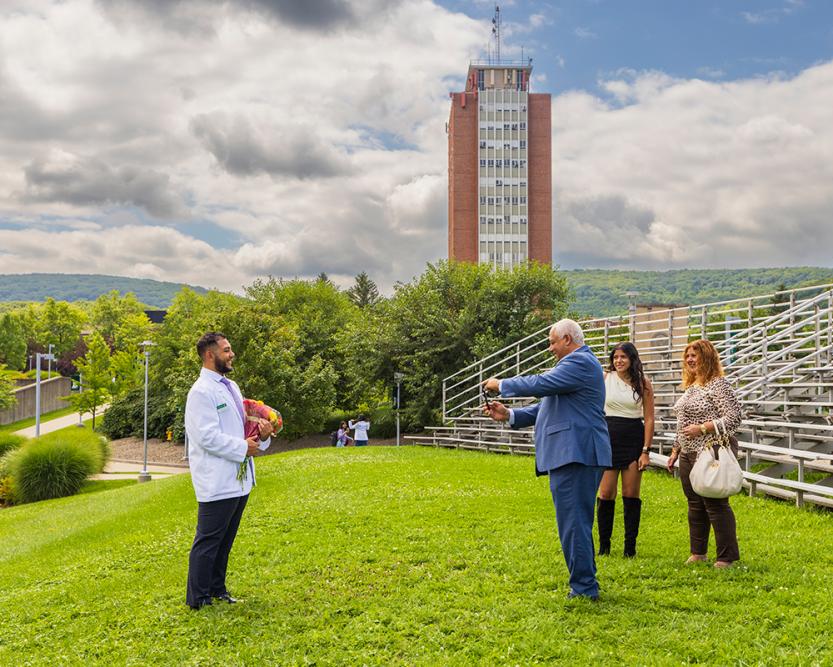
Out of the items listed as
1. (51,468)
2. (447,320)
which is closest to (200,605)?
(51,468)

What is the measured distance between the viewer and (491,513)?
10.1 m

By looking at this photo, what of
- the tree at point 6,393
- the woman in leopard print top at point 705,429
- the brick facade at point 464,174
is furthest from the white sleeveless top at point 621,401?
the brick facade at point 464,174

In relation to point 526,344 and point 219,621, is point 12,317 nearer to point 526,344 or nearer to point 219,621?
point 526,344

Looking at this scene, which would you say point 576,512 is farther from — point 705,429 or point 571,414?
point 705,429

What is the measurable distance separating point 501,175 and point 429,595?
103375 millimetres

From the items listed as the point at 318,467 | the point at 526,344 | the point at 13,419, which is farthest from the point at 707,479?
the point at 13,419

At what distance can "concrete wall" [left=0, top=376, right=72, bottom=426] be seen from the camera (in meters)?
64.5

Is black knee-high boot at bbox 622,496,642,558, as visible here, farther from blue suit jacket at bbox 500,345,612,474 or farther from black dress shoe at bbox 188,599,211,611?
black dress shoe at bbox 188,599,211,611

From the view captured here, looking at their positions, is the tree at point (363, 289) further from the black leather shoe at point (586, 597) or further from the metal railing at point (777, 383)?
the black leather shoe at point (586, 597)

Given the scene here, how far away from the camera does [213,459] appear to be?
6.12m

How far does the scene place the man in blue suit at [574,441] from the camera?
19.0ft

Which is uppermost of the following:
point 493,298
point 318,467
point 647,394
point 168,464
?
point 493,298

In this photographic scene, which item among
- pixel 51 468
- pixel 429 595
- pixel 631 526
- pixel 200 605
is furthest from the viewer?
pixel 51 468

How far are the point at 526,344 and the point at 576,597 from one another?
24320 millimetres
